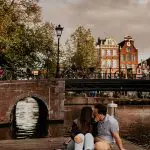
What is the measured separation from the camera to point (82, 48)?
2276 inches

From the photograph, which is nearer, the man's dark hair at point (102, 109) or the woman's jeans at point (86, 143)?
the woman's jeans at point (86, 143)

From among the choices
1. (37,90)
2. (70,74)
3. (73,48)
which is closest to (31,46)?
(70,74)

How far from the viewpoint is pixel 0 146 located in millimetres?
12484

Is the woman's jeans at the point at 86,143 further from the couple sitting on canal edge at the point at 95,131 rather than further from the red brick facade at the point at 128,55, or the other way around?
the red brick facade at the point at 128,55

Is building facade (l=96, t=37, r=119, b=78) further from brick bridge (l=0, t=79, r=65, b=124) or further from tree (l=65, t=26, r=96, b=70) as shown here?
brick bridge (l=0, t=79, r=65, b=124)

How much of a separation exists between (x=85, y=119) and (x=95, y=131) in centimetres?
90

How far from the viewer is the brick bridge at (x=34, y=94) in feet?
91.4

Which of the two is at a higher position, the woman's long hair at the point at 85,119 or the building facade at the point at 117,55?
the building facade at the point at 117,55

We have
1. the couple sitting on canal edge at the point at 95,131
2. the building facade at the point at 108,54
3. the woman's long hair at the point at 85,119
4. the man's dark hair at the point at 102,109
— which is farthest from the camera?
the building facade at the point at 108,54

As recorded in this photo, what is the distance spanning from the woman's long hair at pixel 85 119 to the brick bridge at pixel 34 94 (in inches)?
798

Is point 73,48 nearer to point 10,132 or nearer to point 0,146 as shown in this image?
point 10,132

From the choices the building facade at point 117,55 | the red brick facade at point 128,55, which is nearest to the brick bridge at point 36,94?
the building facade at point 117,55

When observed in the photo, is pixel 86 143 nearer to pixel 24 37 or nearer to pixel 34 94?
pixel 34 94

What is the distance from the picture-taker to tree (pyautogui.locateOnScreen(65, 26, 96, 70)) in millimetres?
57625
